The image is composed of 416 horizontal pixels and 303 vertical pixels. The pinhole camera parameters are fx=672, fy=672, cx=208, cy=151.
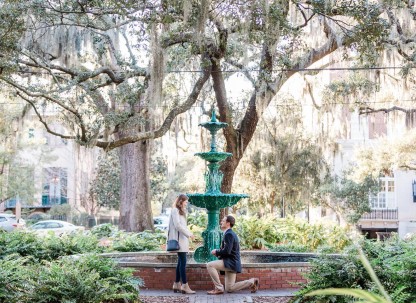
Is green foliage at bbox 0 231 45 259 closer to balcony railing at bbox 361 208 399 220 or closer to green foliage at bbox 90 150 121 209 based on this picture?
green foliage at bbox 90 150 121 209

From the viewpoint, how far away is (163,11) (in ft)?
41.1

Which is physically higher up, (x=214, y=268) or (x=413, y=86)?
(x=413, y=86)

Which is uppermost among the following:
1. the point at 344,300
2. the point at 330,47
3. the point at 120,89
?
the point at 330,47

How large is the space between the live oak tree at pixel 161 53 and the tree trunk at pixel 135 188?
0.03 m

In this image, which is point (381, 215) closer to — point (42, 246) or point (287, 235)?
point (287, 235)

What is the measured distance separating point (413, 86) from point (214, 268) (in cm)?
1245

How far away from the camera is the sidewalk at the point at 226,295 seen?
965 cm

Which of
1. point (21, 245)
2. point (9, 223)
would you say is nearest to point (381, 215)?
point (9, 223)

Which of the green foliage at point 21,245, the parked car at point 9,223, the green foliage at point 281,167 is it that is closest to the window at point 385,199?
the green foliage at point 281,167

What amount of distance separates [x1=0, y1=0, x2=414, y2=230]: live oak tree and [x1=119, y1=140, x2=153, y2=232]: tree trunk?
32 millimetres

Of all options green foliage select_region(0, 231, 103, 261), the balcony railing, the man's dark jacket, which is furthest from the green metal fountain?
the balcony railing

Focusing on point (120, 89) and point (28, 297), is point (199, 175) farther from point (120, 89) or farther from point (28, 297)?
point (28, 297)

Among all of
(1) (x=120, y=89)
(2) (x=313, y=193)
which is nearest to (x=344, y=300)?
(1) (x=120, y=89)

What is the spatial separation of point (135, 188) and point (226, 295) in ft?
37.6
